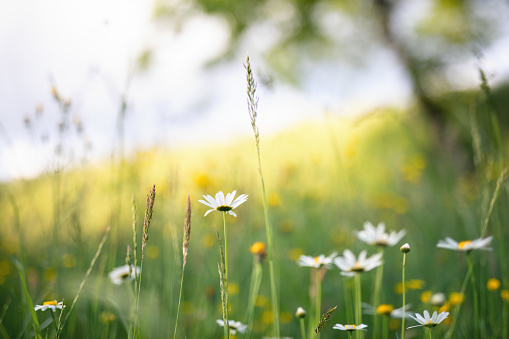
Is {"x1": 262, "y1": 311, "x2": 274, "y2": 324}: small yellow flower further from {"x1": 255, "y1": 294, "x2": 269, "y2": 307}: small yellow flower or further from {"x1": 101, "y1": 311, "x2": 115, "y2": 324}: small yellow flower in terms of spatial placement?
{"x1": 101, "y1": 311, "x2": 115, "y2": 324}: small yellow flower

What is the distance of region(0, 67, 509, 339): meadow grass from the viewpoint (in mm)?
1009

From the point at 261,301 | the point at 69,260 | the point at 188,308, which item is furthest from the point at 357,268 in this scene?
the point at 69,260

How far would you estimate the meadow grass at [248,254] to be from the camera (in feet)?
3.31

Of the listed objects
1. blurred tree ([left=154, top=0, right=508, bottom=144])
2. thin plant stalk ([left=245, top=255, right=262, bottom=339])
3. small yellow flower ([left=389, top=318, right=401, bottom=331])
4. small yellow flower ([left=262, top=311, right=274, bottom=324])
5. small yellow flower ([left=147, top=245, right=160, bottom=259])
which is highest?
blurred tree ([left=154, top=0, right=508, bottom=144])

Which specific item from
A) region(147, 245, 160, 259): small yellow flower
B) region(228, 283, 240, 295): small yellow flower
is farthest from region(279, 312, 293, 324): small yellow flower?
region(147, 245, 160, 259): small yellow flower

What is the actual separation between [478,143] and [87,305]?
47.3 inches

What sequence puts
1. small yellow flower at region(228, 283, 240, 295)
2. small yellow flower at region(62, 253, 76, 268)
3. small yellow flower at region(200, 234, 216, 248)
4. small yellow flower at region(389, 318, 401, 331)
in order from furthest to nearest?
small yellow flower at region(200, 234, 216, 248), small yellow flower at region(62, 253, 76, 268), small yellow flower at region(228, 283, 240, 295), small yellow flower at region(389, 318, 401, 331)

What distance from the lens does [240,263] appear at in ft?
6.62

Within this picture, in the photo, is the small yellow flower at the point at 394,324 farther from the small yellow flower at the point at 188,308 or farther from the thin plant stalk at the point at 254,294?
the small yellow flower at the point at 188,308

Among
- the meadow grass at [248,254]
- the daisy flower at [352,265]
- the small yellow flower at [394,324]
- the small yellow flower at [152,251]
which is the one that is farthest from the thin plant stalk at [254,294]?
the small yellow flower at [152,251]

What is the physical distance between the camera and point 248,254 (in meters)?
2.18

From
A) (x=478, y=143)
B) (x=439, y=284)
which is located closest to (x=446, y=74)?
(x=439, y=284)

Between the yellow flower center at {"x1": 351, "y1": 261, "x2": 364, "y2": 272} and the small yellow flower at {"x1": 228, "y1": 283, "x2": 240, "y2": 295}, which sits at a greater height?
the yellow flower center at {"x1": 351, "y1": 261, "x2": 364, "y2": 272}

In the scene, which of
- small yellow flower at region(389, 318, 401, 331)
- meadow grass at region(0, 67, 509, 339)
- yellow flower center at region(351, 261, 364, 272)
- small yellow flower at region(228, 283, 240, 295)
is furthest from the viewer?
small yellow flower at region(228, 283, 240, 295)
